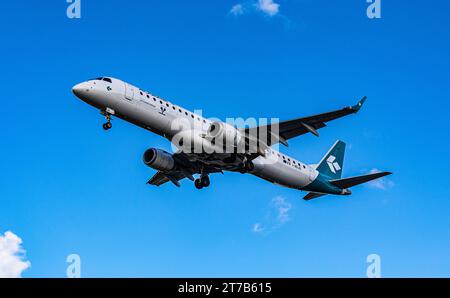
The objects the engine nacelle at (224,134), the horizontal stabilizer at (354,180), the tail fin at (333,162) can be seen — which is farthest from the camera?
the tail fin at (333,162)

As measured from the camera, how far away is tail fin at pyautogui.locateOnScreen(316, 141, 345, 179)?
155ft

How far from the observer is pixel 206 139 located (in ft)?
121

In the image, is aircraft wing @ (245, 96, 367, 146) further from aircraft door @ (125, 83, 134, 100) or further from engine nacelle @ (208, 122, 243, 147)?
aircraft door @ (125, 83, 134, 100)

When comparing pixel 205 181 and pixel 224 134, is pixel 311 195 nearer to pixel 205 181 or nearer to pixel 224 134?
pixel 205 181

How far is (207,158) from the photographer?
126ft

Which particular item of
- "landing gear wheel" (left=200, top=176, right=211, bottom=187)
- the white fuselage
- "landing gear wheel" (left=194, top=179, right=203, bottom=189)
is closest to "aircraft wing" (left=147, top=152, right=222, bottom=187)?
"landing gear wheel" (left=200, top=176, right=211, bottom=187)

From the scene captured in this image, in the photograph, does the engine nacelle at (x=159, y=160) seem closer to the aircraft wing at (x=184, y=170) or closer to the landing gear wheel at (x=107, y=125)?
the aircraft wing at (x=184, y=170)

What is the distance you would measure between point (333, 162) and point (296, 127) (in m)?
12.7

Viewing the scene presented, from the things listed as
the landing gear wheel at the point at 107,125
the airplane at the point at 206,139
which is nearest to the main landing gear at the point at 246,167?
the airplane at the point at 206,139

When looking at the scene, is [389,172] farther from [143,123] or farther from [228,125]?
[143,123]

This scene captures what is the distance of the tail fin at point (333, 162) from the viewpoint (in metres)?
47.4

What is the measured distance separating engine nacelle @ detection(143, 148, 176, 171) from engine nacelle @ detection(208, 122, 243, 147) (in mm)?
5124

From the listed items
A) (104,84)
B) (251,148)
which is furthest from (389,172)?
(104,84)

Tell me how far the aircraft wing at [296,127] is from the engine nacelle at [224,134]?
168cm
